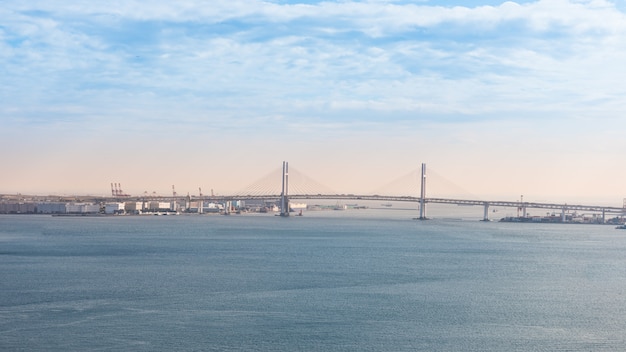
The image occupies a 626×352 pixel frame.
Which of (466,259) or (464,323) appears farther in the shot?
(466,259)

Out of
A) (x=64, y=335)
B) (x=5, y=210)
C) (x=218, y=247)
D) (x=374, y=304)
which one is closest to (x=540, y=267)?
(x=374, y=304)

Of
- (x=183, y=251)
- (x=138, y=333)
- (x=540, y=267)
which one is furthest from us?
(x=183, y=251)

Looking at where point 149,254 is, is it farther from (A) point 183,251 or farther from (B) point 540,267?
(B) point 540,267

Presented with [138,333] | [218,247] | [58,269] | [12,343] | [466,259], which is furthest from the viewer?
[218,247]

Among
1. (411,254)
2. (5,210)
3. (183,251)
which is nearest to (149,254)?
(183,251)

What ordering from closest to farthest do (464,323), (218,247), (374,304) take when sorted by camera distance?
(464,323) < (374,304) < (218,247)

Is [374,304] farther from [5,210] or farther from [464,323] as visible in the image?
[5,210]
